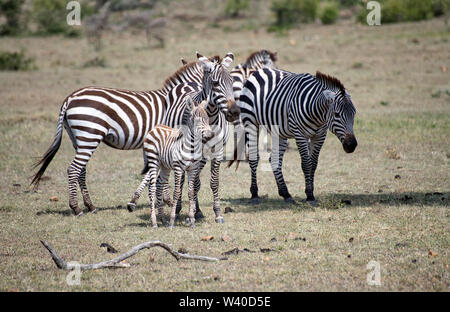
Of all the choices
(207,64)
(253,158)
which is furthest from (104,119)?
(253,158)

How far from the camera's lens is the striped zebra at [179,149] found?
25.7 ft

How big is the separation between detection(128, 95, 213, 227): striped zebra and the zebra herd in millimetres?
13

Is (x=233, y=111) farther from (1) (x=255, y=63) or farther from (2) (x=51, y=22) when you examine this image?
(2) (x=51, y=22)

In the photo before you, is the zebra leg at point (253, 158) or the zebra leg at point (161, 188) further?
the zebra leg at point (253, 158)

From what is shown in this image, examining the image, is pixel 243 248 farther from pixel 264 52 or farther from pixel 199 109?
pixel 264 52

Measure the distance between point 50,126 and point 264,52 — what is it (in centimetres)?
682

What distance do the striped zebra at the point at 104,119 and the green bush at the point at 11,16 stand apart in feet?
91.4

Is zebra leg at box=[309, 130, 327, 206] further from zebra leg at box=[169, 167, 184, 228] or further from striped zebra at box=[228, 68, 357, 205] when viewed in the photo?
zebra leg at box=[169, 167, 184, 228]

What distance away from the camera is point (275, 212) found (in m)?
8.98

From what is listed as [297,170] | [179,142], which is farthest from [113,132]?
[297,170]

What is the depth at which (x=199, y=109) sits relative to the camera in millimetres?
7855

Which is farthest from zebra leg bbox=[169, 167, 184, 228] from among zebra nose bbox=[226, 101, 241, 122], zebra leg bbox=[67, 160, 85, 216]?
zebra leg bbox=[67, 160, 85, 216]

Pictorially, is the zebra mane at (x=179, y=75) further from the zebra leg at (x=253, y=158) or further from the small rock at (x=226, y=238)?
the small rock at (x=226, y=238)

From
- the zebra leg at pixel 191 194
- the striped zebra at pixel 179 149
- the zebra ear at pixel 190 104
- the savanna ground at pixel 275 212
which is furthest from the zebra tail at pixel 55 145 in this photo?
the zebra leg at pixel 191 194
